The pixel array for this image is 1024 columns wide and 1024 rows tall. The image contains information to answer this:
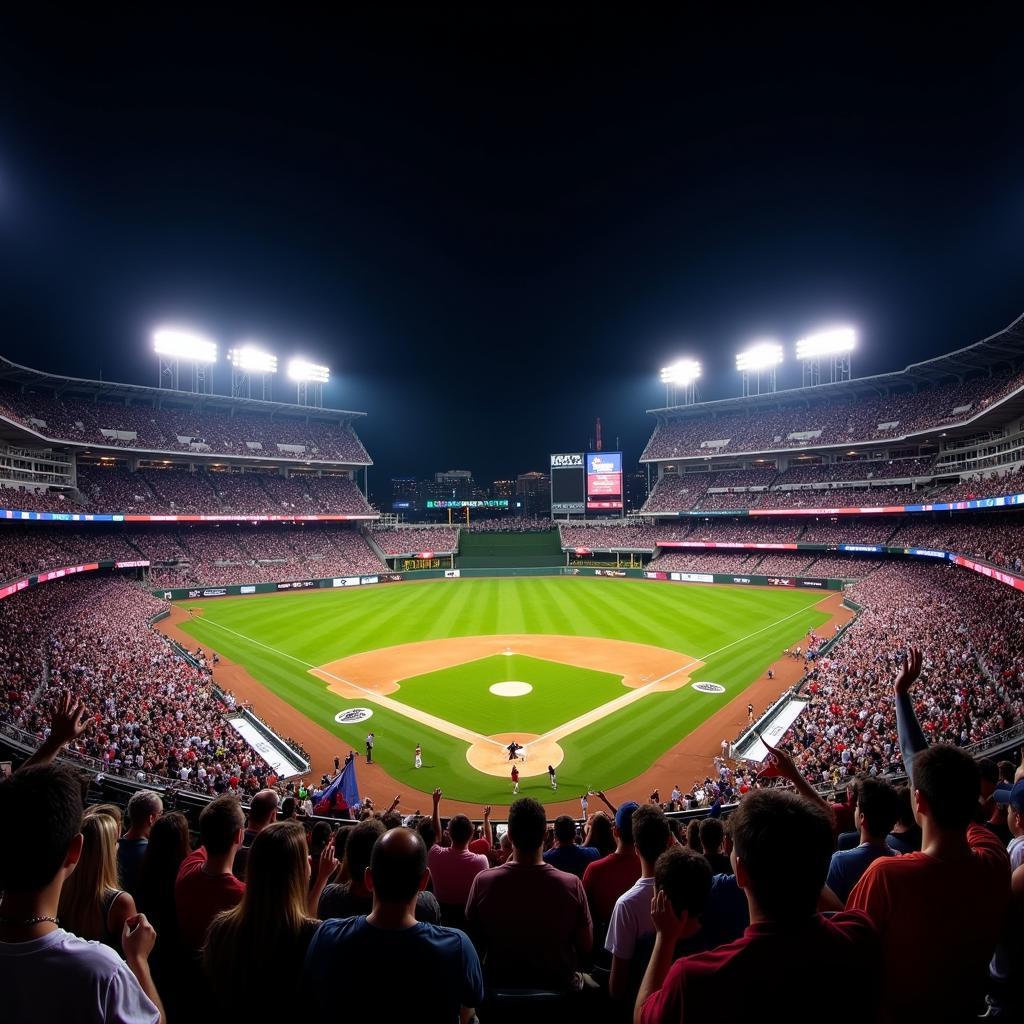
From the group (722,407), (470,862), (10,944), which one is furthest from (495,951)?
(722,407)

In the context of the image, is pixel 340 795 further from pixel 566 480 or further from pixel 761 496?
pixel 566 480

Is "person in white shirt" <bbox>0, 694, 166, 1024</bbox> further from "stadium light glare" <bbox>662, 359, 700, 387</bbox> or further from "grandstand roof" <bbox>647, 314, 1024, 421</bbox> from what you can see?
"stadium light glare" <bbox>662, 359, 700, 387</bbox>

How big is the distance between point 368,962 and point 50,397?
73.7 metres

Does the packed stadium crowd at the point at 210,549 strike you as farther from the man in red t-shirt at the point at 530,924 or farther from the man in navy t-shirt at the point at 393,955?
the man in navy t-shirt at the point at 393,955

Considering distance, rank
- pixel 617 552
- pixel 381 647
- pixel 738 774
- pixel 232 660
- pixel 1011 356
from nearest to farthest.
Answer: pixel 738 774 < pixel 232 660 < pixel 381 647 < pixel 1011 356 < pixel 617 552

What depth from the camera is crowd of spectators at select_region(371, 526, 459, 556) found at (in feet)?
257

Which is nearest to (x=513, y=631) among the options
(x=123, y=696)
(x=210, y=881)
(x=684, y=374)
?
(x=123, y=696)

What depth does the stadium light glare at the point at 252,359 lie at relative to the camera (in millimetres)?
70188

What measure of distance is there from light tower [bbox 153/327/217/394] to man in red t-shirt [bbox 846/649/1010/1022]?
7331 centimetres

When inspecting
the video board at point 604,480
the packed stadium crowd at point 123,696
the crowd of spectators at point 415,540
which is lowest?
the packed stadium crowd at point 123,696

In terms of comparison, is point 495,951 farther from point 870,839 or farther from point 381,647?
point 381,647

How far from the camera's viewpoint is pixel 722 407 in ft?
272

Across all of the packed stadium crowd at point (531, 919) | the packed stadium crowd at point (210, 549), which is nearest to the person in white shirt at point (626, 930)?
the packed stadium crowd at point (531, 919)

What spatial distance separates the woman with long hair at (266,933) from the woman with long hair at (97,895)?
750 mm
